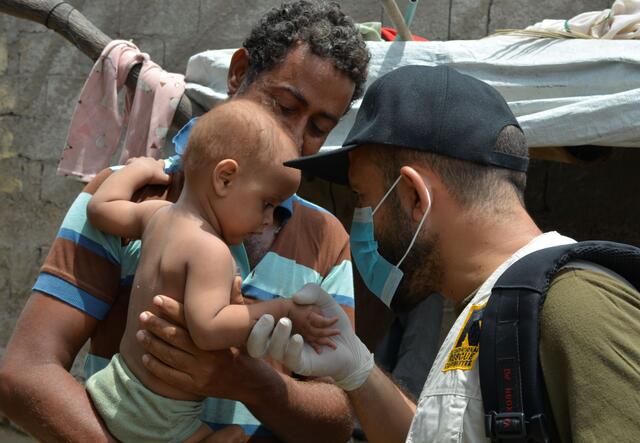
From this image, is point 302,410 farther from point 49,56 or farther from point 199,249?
point 49,56

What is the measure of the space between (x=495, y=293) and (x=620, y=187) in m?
3.93

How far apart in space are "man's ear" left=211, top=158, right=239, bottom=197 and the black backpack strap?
2.88 ft

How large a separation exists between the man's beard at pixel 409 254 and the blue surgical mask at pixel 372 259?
13 mm

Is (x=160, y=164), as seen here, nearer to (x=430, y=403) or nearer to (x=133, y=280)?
(x=133, y=280)

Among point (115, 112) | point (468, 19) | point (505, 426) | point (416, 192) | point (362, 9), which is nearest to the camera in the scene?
point (505, 426)

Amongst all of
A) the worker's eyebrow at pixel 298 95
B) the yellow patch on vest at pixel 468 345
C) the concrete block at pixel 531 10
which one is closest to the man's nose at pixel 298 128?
the worker's eyebrow at pixel 298 95

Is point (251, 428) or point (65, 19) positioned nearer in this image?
point (251, 428)

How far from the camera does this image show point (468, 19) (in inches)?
226

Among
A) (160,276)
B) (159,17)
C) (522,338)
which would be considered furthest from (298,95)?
(159,17)

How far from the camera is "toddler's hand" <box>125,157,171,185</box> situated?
2.59 metres

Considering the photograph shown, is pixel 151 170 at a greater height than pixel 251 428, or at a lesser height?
greater

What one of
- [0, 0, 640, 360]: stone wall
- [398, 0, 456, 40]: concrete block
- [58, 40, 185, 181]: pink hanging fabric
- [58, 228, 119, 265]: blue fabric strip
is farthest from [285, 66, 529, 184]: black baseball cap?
[398, 0, 456, 40]: concrete block

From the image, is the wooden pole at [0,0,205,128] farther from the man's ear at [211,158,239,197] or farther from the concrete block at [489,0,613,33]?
the man's ear at [211,158,239,197]

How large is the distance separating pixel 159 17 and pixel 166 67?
342 millimetres
